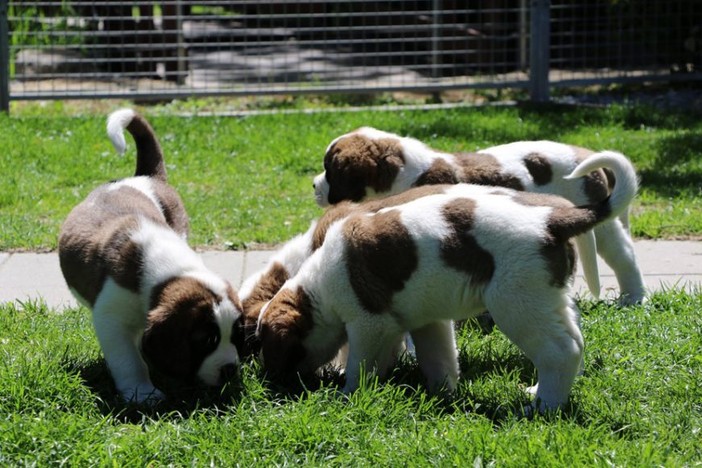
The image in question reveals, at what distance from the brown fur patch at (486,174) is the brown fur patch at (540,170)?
116 mm

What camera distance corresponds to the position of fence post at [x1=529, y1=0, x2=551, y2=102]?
1366 centimetres

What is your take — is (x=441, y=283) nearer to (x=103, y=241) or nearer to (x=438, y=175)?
(x=438, y=175)

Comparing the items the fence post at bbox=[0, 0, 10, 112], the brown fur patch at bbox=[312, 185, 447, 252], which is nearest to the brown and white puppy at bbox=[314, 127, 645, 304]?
the brown fur patch at bbox=[312, 185, 447, 252]

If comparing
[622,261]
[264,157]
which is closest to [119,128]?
[622,261]

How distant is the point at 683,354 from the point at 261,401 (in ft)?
7.26

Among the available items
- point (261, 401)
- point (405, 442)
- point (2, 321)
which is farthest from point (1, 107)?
point (405, 442)

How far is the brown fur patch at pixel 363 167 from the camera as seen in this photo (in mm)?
6438

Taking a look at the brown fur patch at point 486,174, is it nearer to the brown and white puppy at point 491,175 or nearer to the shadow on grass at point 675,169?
the brown and white puppy at point 491,175

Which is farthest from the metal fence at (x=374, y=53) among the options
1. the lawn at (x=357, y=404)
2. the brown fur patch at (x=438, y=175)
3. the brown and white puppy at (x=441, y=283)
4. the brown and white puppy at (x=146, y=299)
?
the brown and white puppy at (x=441, y=283)

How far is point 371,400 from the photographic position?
478 centimetres

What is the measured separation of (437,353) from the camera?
5312mm

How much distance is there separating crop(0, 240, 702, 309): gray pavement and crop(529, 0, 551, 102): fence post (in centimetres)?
591

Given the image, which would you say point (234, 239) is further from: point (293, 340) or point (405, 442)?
point (405, 442)

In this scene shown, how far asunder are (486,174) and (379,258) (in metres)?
1.56
